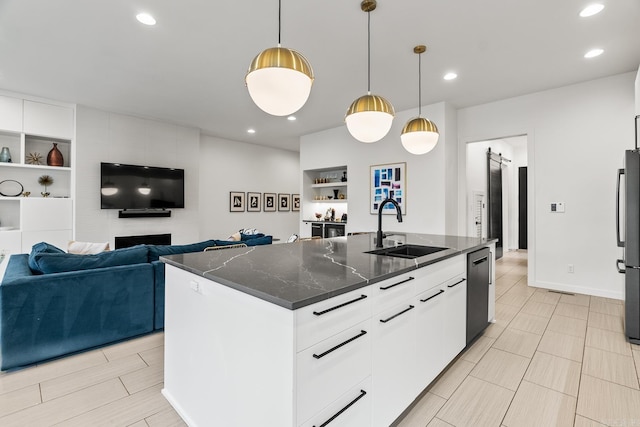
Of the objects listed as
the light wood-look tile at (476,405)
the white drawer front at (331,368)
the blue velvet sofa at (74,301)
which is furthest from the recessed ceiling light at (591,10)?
the blue velvet sofa at (74,301)

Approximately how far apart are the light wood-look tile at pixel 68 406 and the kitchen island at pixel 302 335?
413 mm

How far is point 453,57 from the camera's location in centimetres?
343

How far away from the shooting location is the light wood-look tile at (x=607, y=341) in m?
2.51

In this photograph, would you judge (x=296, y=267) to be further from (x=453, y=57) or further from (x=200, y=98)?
(x=200, y=98)

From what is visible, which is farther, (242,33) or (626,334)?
(242,33)

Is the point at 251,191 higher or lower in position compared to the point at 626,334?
higher

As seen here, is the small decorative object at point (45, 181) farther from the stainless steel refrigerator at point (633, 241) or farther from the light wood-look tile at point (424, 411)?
the stainless steel refrigerator at point (633, 241)

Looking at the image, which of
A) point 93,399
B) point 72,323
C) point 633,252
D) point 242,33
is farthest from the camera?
point 242,33

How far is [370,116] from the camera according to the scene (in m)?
2.26

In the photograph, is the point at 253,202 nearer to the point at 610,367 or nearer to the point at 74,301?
the point at 74,301

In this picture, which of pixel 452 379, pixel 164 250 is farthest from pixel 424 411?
pixel 164 250

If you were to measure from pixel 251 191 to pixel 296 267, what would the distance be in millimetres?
6523

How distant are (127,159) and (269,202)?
3.55 meters

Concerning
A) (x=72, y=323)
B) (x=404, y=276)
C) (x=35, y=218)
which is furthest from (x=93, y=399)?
(x=35, y=218)
